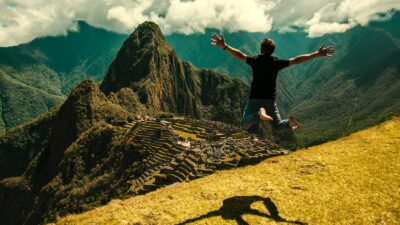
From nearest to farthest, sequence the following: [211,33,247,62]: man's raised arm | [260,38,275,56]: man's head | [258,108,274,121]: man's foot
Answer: [258,108,274,121]: man's foot → [260,38,275,56]: man's head → [211,33,247,62]: man's raised arm

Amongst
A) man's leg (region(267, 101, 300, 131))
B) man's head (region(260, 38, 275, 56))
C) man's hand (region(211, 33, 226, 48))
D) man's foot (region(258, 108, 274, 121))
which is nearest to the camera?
Result: man's foot (region(258, 108, 274, 121))

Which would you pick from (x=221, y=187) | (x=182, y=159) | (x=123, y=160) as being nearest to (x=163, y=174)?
(x=182, y=159)

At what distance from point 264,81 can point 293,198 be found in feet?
14.3

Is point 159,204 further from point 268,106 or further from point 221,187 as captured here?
point 268,106

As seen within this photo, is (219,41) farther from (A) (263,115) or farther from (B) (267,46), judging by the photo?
(A) (263,115)

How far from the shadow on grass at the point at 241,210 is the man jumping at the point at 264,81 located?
2.93 metres

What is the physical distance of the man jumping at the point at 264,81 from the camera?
42.6 feet

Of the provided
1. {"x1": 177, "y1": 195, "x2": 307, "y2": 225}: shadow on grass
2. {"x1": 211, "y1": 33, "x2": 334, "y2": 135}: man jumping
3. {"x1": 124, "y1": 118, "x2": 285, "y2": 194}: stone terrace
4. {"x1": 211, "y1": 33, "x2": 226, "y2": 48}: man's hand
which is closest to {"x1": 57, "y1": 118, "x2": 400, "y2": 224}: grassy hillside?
{"x1": 177, "y1": 195, "x2": 307, "y2": 225}: shadow on grass

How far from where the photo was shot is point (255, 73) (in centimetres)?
1321

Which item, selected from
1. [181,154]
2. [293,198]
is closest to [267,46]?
[293,198]

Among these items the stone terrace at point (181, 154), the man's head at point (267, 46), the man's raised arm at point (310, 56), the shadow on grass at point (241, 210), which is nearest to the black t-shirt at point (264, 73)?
the man's head at point (267, 46)

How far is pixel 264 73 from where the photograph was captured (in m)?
13.1

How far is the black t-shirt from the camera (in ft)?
42.6

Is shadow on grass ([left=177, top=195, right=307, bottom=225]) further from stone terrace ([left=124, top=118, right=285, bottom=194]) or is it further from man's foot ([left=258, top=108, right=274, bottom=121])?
stone terrace ([left=124, top=118, right=285, bottom=194])
